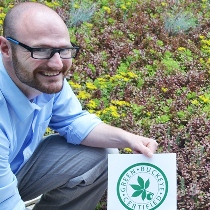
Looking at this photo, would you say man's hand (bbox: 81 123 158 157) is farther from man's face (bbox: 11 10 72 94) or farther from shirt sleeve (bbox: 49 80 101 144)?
man's face (bbox: 11 10 72 94)

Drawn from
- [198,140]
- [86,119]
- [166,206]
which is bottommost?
[198,140]

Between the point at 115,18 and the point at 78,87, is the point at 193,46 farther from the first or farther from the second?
the point at 78,87

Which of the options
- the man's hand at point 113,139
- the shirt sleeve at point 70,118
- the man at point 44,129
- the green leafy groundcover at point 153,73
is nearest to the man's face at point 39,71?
the man at point 44,129

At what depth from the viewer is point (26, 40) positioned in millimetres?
2820

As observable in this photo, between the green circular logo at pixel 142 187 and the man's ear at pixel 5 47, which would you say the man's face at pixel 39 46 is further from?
the green circular logo at pixel 142 187

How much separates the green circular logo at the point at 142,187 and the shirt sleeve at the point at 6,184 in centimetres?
60

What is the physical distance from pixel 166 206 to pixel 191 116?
83.2 inches

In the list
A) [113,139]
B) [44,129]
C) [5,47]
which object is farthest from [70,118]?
[5,47]

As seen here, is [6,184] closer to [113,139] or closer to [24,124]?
[24,124]

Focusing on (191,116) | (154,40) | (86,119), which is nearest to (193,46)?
(154,40)

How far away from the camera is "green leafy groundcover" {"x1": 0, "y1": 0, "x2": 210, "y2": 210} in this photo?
462 centimetres

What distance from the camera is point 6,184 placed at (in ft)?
9.58

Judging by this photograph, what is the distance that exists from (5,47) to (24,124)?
0.49m

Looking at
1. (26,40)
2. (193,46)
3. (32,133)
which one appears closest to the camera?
(26,40)
